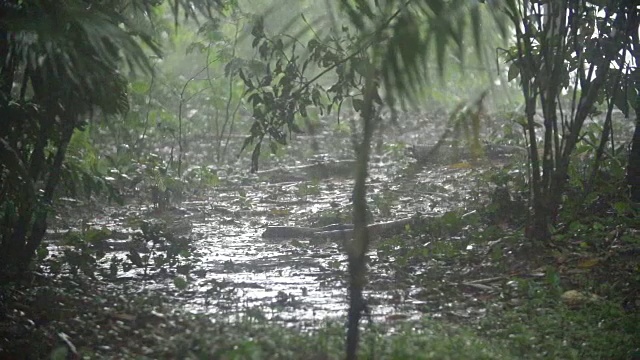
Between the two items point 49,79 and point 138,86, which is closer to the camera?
point 49,79

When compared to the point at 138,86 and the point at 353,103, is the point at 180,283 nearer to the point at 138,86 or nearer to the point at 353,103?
the point at 353,103

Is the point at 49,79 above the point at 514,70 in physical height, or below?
below

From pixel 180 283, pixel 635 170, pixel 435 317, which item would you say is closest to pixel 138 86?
pixel 180 283

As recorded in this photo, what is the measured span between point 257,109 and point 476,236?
56.6 inches

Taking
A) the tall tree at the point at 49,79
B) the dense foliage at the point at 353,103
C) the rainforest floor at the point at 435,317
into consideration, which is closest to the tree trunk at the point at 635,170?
the dense foliage at the point at 353,103

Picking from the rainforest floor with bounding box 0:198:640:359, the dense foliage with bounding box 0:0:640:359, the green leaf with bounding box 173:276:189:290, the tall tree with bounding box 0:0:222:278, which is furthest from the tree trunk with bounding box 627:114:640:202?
the tall tree with bounding box 0:0:222:278

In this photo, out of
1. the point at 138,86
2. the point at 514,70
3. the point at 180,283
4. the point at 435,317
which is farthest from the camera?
the point at 138,86

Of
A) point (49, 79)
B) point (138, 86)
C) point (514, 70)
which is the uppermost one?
point (138, 86)

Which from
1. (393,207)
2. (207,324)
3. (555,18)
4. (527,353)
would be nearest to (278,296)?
(207,324)

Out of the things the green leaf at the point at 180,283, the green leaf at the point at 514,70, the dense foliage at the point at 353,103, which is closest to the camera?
the dense foliage at the point at 353,103

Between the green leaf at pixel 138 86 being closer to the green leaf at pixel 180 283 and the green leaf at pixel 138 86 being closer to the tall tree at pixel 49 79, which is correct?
the tall tree at pixel 49 79

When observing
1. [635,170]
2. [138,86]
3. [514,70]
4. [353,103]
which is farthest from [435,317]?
[138,86]

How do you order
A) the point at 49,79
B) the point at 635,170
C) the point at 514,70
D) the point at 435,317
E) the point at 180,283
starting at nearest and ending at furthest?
the point at 49,79
the point at 435,317
the point at 180,283
the point at 514,70
the point at 635,170

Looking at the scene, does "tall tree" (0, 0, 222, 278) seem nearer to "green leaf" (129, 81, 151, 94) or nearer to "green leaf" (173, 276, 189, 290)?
"green leaf" (173, 276, 189, 290)
